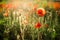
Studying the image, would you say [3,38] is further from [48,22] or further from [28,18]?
[48,22]

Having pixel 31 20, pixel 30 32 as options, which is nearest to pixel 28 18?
pixel 31 20

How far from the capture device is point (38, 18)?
4.85 feet

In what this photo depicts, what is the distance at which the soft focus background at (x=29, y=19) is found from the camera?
4.77 ft

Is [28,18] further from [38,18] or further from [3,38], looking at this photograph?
[3,38]

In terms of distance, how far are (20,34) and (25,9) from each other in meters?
0.27

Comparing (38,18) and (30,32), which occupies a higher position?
(38,18)

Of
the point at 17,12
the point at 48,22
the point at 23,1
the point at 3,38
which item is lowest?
the point at 3,38

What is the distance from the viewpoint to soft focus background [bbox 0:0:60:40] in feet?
4.77

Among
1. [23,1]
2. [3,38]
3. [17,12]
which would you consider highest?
[23,1]

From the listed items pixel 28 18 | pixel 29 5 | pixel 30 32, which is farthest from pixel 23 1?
pixel 30 32

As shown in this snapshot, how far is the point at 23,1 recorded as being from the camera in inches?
58.9

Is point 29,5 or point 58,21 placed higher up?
point 29,5

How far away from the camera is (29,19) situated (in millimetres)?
1486

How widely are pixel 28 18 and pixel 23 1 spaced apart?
19 centimetres
